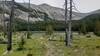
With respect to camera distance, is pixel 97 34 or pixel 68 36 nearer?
pixel 68 36

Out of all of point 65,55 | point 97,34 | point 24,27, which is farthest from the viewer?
point 24,27

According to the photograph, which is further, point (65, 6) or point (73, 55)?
point (65, 6)

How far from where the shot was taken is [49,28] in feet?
337

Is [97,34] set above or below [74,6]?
below

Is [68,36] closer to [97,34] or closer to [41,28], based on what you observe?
[97,34]

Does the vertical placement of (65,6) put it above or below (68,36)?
above

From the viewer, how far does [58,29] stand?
156 meters

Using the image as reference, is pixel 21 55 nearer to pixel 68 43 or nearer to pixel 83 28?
pixel 68 43

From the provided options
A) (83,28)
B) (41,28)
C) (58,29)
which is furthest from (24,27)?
(83,28)

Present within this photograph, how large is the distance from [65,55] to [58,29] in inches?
4883

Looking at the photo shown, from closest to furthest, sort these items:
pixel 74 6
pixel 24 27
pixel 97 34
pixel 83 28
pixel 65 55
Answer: pixel 65 55
pixel 74 6
pixel 97 34
pixel 83 28
pixel 24 27

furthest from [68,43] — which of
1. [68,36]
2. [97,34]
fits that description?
[97,34]

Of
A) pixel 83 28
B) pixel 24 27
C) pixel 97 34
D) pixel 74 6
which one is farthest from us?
pixel 24 27

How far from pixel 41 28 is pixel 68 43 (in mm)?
103927
